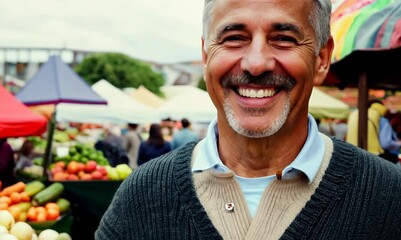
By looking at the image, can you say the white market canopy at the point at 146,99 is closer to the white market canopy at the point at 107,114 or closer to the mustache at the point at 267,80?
the white market canopy at the point at 107,114

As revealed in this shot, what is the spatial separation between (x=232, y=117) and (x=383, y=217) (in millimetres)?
509

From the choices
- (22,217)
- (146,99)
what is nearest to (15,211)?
(22,217)

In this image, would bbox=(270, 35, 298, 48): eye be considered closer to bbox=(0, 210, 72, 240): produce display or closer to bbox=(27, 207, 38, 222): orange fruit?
bbox=(0, 210, 72, 240): produce display

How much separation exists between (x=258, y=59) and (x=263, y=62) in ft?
0.05

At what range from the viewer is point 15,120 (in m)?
5.68

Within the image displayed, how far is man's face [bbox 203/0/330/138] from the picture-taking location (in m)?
1.63

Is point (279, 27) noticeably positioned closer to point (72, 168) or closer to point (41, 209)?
point (41, 209)

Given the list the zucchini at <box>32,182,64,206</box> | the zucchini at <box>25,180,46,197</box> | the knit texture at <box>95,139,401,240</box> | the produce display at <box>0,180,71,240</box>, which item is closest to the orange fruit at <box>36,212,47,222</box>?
the produce display at <box>0,180,71,240</box>

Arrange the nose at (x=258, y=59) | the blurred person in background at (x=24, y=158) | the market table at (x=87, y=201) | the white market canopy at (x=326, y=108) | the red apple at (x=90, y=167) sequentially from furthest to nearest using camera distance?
1. the white market canopy at (x=326, y=108)
2. the blurred person in background at (x=24, y=158)
3. the red apple at (x=90, y=167)
4. the market table at (x=87, y=201)
5. the nose at (x=258, y=59)

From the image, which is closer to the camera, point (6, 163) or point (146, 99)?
point (6, 163)

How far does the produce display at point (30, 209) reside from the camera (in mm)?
4816

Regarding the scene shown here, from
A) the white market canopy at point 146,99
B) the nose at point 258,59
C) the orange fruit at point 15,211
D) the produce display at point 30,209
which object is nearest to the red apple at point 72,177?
the produce display at point 30,209

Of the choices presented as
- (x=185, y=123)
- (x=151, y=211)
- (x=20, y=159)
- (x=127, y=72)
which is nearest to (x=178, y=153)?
(x=151, y=211)

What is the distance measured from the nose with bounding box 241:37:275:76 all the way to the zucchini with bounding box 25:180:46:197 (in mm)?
4575
